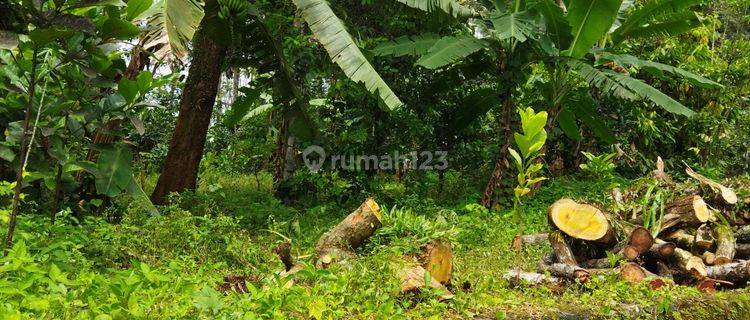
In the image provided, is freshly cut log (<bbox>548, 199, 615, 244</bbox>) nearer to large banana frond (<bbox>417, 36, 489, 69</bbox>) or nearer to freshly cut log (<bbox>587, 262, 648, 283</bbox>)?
freshly cut log (<bbox>587, 262, 648, 283</bbox>)

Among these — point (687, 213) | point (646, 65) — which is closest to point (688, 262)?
point (687, 213)

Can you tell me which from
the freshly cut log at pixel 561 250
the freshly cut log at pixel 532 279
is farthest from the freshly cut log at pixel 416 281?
the freshly cut log at pixel 561 250

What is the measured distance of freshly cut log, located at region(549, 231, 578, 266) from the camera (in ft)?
15.8

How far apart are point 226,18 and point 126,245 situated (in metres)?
Answer: 2.65

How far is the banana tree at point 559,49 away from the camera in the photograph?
7402mm

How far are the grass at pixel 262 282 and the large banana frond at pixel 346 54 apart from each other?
1.18 meters

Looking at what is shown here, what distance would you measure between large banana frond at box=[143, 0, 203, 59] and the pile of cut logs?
2.93 m

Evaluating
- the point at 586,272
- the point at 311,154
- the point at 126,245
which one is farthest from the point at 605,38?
the point at 126,245

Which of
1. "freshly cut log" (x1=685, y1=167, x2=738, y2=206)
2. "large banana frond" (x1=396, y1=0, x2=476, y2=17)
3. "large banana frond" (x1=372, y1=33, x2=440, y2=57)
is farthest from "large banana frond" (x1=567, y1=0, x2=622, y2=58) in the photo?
"freshly cut log" (x1=685, y1=167, x2=738, y2=206)

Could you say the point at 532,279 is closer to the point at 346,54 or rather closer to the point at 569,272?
the point at 569,272

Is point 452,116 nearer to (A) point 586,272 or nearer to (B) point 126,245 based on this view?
(A) point 586,272

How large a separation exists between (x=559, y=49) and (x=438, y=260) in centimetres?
482

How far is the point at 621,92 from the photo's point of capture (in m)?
7.63

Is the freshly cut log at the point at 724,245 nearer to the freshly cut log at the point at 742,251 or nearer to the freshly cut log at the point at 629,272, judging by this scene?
the freshly cut log at the point at 742,251
